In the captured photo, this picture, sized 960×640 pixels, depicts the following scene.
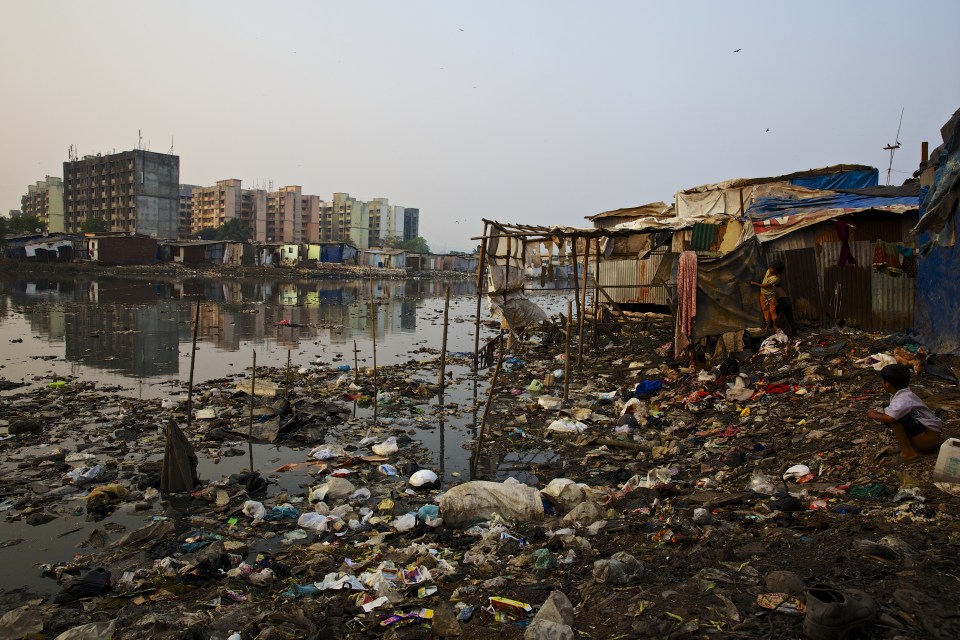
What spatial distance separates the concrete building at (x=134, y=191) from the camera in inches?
2510

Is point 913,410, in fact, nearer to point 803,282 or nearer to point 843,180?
point 803,282

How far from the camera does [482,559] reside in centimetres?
423

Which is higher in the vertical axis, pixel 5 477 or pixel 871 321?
pixel 871 321

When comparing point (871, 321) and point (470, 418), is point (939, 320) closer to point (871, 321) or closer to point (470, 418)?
point (871, 321)

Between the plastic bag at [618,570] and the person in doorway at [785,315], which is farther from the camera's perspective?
the person in doorway at [785,315]

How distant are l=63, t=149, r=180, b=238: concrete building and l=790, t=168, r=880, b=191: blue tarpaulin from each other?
64378 mm

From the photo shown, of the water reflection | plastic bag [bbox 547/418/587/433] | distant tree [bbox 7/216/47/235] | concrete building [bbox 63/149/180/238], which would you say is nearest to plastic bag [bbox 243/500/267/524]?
the water reflection

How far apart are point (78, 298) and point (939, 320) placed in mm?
29197

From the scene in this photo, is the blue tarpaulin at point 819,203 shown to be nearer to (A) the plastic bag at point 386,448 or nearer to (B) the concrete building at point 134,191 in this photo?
(A) the plastic bag at point 386,448

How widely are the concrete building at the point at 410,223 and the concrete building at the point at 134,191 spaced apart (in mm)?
49629

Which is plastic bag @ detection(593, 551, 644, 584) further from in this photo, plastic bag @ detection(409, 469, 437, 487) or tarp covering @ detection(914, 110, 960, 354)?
tarp covering @ detection(914, 110, 960, 354)

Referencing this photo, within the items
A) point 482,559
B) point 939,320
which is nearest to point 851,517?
point 482,559

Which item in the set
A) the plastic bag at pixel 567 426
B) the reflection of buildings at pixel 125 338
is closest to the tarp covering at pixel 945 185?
the plastic bag at pixel 567 426

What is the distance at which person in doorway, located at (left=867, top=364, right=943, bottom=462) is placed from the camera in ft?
15.3
